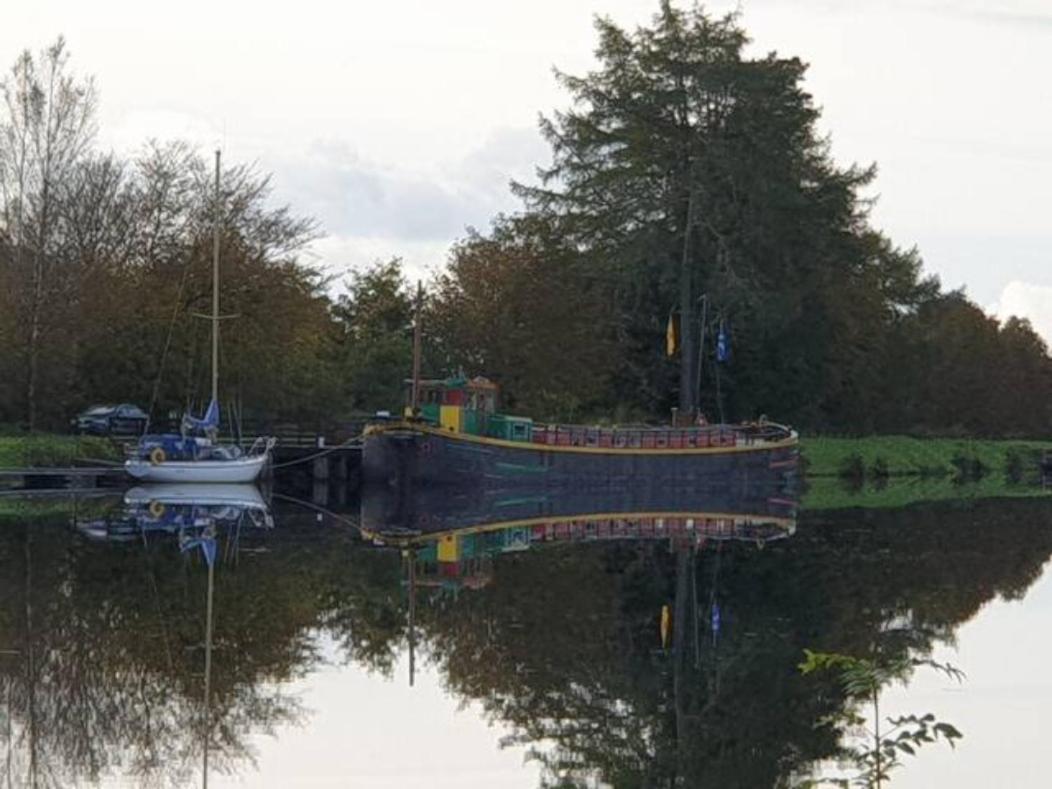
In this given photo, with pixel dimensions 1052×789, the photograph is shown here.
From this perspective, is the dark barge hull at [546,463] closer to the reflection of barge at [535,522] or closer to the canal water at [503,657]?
the reflection of barge at [535,522]

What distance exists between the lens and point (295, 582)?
29.4m

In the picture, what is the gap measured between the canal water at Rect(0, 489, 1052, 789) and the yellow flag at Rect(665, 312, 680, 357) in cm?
2864

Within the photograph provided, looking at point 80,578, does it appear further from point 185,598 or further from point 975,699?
point 975,699

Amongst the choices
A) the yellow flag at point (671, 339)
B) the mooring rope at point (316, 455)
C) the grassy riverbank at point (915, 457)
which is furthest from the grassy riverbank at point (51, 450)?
the grassy riverbank at point (915, 457)

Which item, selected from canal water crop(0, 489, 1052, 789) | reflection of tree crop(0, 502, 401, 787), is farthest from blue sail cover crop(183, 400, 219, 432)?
reflection of tree crop(0, 502, 401, 787)

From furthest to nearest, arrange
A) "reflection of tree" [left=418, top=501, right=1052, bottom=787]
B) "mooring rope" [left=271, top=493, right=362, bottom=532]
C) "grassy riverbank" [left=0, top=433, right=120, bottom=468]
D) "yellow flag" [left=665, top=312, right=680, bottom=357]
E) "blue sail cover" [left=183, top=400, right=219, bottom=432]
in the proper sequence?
"yellow flag" [left=665, top=312, right=680, bottom=357], "blue sail cover" [left=183, top=400, right=219, bottom=432], "grassy riverbank" [left=0, top=433, right=120, bottom=468], "mooring rope" [left=271, top=493, right=362, bottom=532], "reflection of tree" [left=418, top=501, right=1052, bottom=787]

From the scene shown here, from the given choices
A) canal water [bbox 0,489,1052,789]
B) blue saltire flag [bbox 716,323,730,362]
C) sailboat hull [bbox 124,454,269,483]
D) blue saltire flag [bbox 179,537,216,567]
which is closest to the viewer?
canal water [bbox 0,489,1052,789]

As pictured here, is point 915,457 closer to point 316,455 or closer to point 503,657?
point 316,455

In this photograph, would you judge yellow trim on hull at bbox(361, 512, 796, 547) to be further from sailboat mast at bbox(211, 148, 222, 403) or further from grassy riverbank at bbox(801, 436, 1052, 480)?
grassy riverbank at bbox(801, 436, 1052, 480)

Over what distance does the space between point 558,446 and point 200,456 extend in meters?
12.4

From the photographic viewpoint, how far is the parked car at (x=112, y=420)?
197ft

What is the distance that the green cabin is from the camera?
2320 inches

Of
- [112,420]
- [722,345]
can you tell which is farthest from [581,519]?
[722,345]

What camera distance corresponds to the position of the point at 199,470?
186 feet
